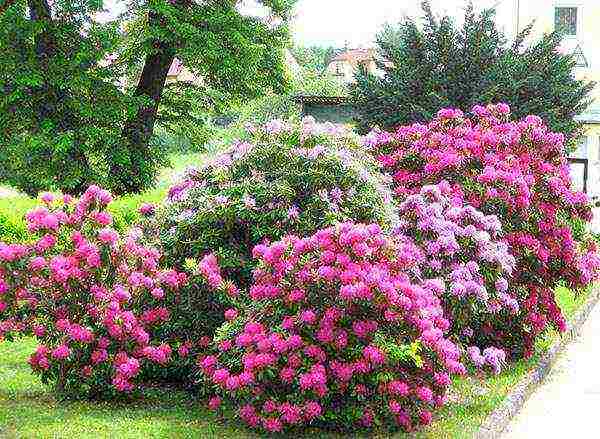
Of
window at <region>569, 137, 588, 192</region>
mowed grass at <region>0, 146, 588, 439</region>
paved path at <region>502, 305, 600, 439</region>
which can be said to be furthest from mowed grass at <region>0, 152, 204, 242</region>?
window at <region>569, 137, 588, 192</region>

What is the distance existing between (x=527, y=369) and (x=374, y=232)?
3.12 m

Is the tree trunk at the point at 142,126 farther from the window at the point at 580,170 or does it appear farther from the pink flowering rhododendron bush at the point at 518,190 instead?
the window at the point at 580,170

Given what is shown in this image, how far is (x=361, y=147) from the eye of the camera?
8938 millimetres

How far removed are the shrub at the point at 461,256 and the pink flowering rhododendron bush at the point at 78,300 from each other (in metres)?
2.47

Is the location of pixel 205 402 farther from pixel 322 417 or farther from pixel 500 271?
pixel 500 271

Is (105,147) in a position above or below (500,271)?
above

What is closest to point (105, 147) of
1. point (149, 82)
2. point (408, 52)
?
point (149, 82)

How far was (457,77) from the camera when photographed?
15398 mm

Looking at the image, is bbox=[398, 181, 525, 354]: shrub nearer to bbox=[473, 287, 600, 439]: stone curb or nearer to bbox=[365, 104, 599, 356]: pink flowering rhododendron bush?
bbox=[365, 104, 599, 356]: pink flowering rhododendron bush

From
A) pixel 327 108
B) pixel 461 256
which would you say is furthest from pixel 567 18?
pixel 461 256

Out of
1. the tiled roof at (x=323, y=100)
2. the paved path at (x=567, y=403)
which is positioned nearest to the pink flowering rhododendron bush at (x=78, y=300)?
the paved path at (x=567, y=403)

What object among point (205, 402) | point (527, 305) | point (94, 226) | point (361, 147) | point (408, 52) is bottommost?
point (205, 402)

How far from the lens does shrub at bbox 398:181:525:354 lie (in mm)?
8062

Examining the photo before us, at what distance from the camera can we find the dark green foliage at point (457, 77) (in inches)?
600
